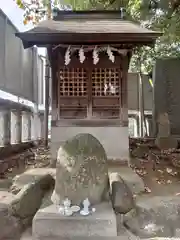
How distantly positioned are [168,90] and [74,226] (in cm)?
882

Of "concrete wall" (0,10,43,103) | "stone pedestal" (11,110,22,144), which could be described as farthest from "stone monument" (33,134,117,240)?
"stone pedestal" (11,110,22,144)

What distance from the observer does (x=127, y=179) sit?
5.98m

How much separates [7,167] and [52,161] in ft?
3.73

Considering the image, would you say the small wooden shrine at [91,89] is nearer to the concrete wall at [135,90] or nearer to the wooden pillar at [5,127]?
the wooden pillar at [5,127]

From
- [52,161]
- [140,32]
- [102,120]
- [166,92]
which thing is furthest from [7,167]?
[166,92]

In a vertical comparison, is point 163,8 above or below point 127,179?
above

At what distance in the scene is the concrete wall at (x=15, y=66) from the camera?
781 cm

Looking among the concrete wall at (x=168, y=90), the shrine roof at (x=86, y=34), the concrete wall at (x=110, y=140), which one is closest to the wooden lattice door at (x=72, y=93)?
the concrete wall at (x=110, y=140)

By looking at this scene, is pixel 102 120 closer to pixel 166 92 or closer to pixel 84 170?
pixel 84 170

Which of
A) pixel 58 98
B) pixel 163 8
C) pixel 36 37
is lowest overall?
pixel 58 98

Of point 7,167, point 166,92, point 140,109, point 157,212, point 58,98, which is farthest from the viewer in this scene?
point 140,109

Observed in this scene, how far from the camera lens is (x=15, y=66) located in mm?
9047

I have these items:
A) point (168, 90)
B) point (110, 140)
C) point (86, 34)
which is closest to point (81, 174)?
point (110, 140)

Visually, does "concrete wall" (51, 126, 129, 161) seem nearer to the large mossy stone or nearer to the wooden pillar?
the wooden pillar
